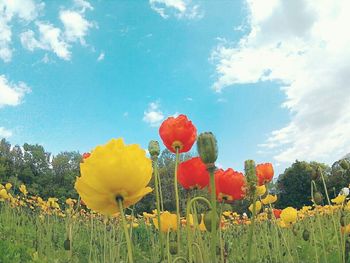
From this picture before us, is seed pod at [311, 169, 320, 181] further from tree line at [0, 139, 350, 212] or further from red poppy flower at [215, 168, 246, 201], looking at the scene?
tree line at [0, 139, 350, 212]

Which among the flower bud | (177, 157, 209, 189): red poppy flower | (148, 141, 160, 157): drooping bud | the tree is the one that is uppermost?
the tree

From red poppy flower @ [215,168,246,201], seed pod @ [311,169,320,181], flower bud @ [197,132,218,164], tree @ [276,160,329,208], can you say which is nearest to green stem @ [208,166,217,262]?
flower bud @ [197,132,218,164]

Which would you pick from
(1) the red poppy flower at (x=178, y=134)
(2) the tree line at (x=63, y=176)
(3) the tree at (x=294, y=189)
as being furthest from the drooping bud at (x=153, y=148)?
(3) the tree at (x=294, y=189)

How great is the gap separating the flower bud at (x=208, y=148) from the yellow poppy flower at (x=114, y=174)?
0.45 feet

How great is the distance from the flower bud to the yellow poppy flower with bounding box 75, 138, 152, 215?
14cm

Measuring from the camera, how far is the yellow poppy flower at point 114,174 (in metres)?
1.01

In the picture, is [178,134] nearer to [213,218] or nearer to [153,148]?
[153,148]

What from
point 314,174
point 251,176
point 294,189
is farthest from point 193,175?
point 294,189

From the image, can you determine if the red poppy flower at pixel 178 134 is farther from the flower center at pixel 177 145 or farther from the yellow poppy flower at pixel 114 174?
the yellow poppy flower at pixel 114 174

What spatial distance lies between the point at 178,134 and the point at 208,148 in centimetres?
65

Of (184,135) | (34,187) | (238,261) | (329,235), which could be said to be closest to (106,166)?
(184,135)

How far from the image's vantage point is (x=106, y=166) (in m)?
1.00

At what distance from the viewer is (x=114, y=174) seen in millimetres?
1007

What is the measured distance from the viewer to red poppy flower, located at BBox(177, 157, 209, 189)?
5.56ft
